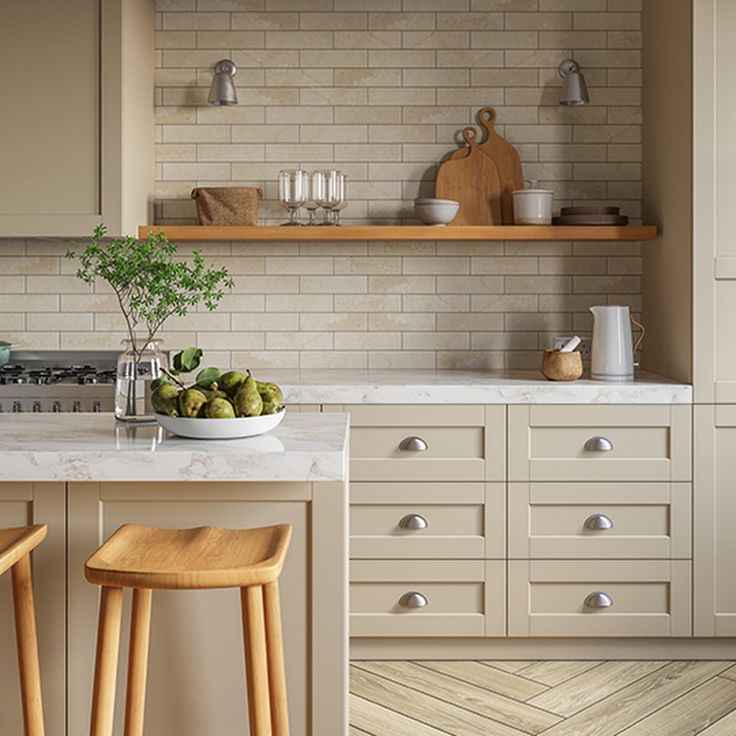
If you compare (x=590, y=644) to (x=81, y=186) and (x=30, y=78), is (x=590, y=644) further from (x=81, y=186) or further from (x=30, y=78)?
(x=30, y=78)

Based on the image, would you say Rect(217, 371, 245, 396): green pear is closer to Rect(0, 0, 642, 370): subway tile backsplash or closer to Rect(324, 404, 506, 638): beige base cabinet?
Rect(324, 404, 506, 638): beige base cabinet

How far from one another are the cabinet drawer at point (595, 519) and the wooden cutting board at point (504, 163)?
1159 millimetres

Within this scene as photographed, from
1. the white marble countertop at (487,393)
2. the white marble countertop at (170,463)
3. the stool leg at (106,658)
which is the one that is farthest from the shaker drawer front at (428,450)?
the stool leg at (106,658)

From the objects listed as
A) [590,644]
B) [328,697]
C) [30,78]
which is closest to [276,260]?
[30,78]

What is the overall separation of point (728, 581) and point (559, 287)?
4.25 feet

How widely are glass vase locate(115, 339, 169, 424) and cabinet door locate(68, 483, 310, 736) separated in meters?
0.30

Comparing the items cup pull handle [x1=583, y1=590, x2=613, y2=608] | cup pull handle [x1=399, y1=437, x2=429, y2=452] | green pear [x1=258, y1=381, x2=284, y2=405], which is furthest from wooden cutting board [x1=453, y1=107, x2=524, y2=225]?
green pear [x1=258, y1=381, x2=284, y2=405]

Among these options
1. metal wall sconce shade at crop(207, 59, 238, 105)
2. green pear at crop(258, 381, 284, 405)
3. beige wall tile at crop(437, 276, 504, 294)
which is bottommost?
green pear at crop(258, 381, 284, 405)

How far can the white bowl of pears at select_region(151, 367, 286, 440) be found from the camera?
2.34m

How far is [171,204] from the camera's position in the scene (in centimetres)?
416

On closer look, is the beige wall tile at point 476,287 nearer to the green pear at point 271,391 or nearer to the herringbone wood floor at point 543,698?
the herringbone wood floor at point 543,698

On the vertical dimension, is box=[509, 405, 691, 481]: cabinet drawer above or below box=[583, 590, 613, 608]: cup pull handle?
above

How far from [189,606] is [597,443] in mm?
1672

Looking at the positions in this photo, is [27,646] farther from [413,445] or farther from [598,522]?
[598,522]
